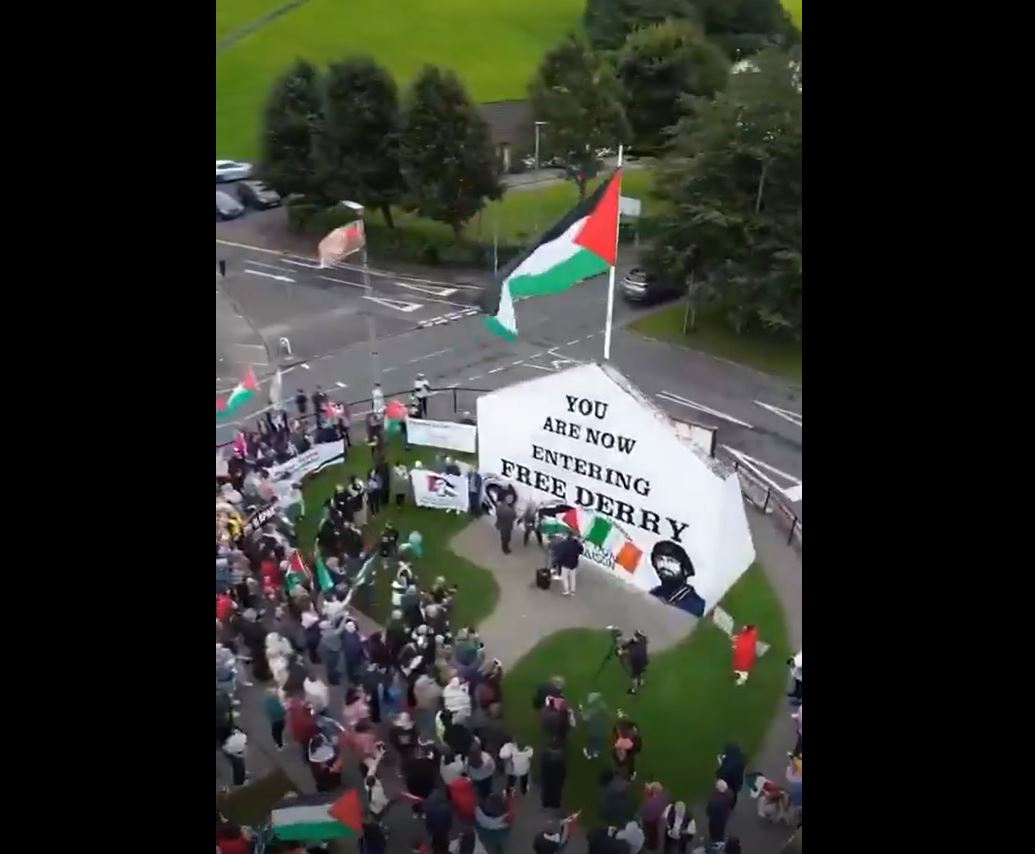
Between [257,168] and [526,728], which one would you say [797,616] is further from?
[257,168]

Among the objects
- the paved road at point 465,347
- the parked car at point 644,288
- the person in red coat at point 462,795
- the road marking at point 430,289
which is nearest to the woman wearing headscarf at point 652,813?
the person in red coat at point 462,795

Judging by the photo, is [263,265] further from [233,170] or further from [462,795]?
[462,795]

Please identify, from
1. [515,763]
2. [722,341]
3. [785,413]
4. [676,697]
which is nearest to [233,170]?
[722,341]

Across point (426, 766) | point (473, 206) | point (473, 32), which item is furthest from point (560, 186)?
point (426, 766)

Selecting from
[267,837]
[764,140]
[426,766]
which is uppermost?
[764,140]

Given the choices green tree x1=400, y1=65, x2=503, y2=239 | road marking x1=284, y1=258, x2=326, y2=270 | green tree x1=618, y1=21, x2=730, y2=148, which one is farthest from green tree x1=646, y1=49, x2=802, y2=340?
road marking x1=284, y1=258, x2=326, y2=270

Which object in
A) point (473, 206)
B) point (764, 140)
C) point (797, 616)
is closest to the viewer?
point (797, 616)
